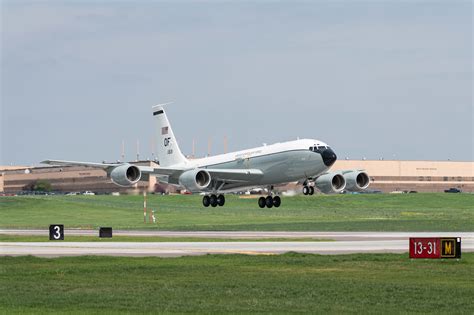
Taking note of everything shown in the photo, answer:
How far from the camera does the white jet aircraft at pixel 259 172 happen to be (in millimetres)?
86938

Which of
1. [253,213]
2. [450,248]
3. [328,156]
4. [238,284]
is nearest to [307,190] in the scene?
[328,156]

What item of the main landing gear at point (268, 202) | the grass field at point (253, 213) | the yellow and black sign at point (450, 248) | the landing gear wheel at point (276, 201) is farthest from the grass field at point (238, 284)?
the grass field at point (253, 213)

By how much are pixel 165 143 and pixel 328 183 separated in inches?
1003

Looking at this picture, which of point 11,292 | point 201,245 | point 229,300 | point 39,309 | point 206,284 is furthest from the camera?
point 201,245

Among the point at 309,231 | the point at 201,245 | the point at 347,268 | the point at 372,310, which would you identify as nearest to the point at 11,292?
the point at 372,310

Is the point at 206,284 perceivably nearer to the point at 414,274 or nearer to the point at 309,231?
the point at 414,274

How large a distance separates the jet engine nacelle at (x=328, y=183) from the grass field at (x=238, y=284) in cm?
3758

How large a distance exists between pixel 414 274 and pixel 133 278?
39.1 ft

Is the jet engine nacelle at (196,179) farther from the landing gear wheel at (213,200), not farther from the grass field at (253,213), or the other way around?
the grass field at (253,213)

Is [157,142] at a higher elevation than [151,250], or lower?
higher

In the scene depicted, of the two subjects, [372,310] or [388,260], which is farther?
[388,260]

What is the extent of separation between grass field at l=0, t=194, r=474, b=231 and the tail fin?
→ 667cm

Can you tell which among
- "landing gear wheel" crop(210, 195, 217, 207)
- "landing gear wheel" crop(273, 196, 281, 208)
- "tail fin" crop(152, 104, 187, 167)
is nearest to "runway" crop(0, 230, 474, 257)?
"landing gear wheel" crop(273, 196, 281, 208)

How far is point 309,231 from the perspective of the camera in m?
88.6
